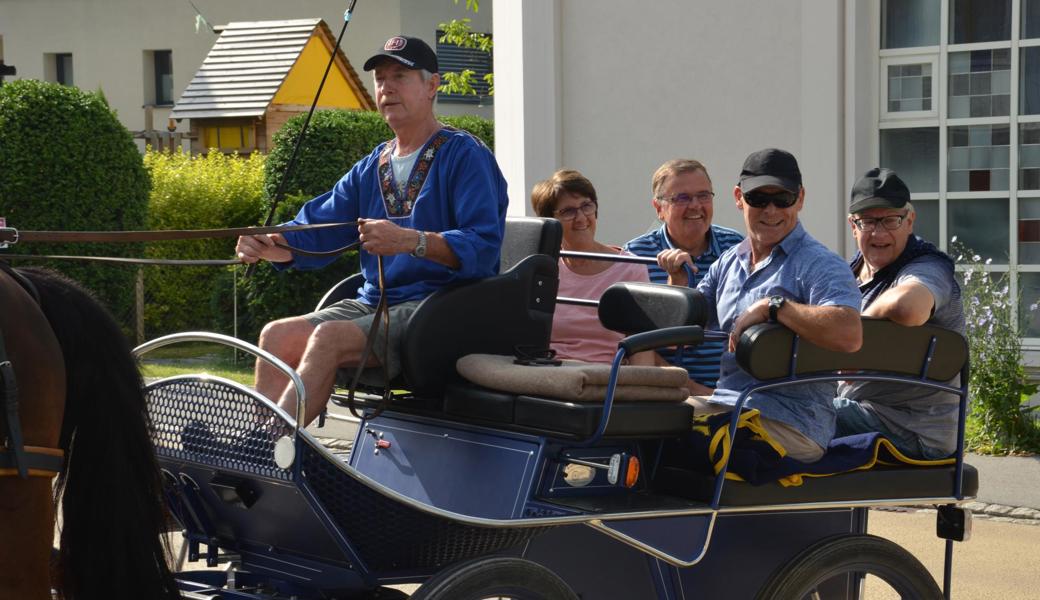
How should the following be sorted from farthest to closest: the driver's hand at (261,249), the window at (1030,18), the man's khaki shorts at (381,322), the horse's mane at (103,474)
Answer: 1. the window at (1030,18)
2. the driver's hand at (261,249)
3. the man's khaki shorts at (381,322)
4. the horse's mane at (103,474)

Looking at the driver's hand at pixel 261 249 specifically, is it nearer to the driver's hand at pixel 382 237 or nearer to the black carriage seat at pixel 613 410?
the driver's hand at pixel 382 237

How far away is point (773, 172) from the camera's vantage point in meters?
3.78

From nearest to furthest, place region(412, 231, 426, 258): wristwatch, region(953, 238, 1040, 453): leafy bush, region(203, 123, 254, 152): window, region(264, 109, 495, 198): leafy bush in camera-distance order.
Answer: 1. region(412, 231, 426, 258): wristwatch
2. region(953, 238, 1040, 453): leafy bush
3. region(264, 109, 495, 198): leafy bush
4. region(203, 123, 254, 152): window

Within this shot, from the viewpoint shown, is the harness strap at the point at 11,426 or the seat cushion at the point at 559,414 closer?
the harness strap at the point at 11,426

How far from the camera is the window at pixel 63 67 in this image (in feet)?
93.5


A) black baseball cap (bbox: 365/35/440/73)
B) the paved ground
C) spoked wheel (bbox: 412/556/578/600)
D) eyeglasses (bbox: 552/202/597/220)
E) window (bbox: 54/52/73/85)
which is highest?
window (bbox: 54/52/73/85)

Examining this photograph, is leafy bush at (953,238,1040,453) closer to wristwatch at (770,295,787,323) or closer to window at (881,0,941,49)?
window at (881,0,941,49)

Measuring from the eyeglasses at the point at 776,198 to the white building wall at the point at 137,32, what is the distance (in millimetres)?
21843


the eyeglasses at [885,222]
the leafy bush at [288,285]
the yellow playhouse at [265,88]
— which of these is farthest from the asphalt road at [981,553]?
the yellow playhouse at [265,88]

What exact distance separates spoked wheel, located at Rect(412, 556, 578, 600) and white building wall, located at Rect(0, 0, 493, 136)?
2253cm

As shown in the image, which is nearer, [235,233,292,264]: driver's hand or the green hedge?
[235,233,292,264]: driver's hand

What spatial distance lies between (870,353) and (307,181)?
8287mm

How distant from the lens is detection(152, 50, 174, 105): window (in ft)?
91.1

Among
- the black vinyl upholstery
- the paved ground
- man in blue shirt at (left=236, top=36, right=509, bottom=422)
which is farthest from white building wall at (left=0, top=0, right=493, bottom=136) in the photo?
the black vinyl upholstery
